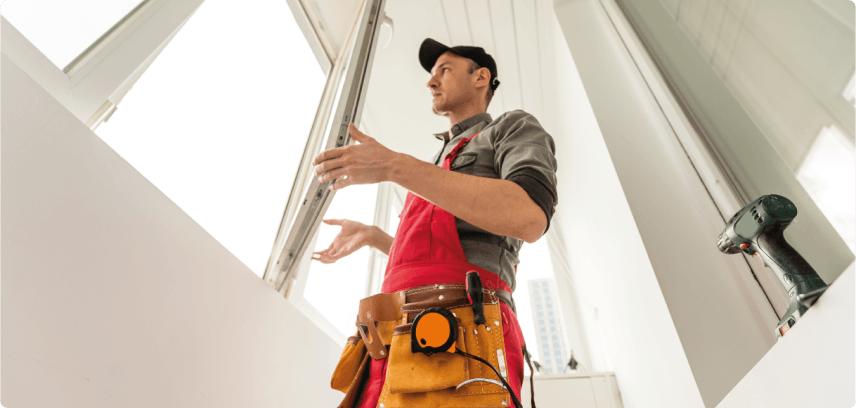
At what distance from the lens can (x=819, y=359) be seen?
371 mm

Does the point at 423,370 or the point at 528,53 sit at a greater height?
the point at 528,53

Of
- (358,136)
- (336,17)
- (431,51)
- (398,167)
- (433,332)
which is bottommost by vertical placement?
(433,332)

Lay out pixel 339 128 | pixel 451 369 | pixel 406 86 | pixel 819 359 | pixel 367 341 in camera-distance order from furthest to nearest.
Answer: pixel 406 86 < pixel 339 128 < pixel 367 341 < pixel 451 369 < pixel 819 359

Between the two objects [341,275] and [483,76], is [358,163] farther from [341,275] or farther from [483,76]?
[341,275]

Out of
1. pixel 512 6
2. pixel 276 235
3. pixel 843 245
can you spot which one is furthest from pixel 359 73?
pixel 512 6

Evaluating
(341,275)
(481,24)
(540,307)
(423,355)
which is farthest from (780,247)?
(540,307)

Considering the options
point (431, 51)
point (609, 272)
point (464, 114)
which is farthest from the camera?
point (609, 272)

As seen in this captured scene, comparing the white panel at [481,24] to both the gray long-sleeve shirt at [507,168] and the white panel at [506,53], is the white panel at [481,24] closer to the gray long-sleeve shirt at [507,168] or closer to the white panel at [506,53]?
the white panel at [506,53]

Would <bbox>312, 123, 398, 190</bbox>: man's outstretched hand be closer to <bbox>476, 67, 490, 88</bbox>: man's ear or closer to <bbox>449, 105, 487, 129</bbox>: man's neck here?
<bbox>449, 105, 487, 129</bbox>: man's neck

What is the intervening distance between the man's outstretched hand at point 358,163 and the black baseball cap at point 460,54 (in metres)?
0.77

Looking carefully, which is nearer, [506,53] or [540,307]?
[506,53]

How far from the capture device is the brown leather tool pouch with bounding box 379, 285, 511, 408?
598 mm

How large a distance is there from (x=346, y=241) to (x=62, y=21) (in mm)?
803

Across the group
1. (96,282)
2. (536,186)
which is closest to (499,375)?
(536,186)
